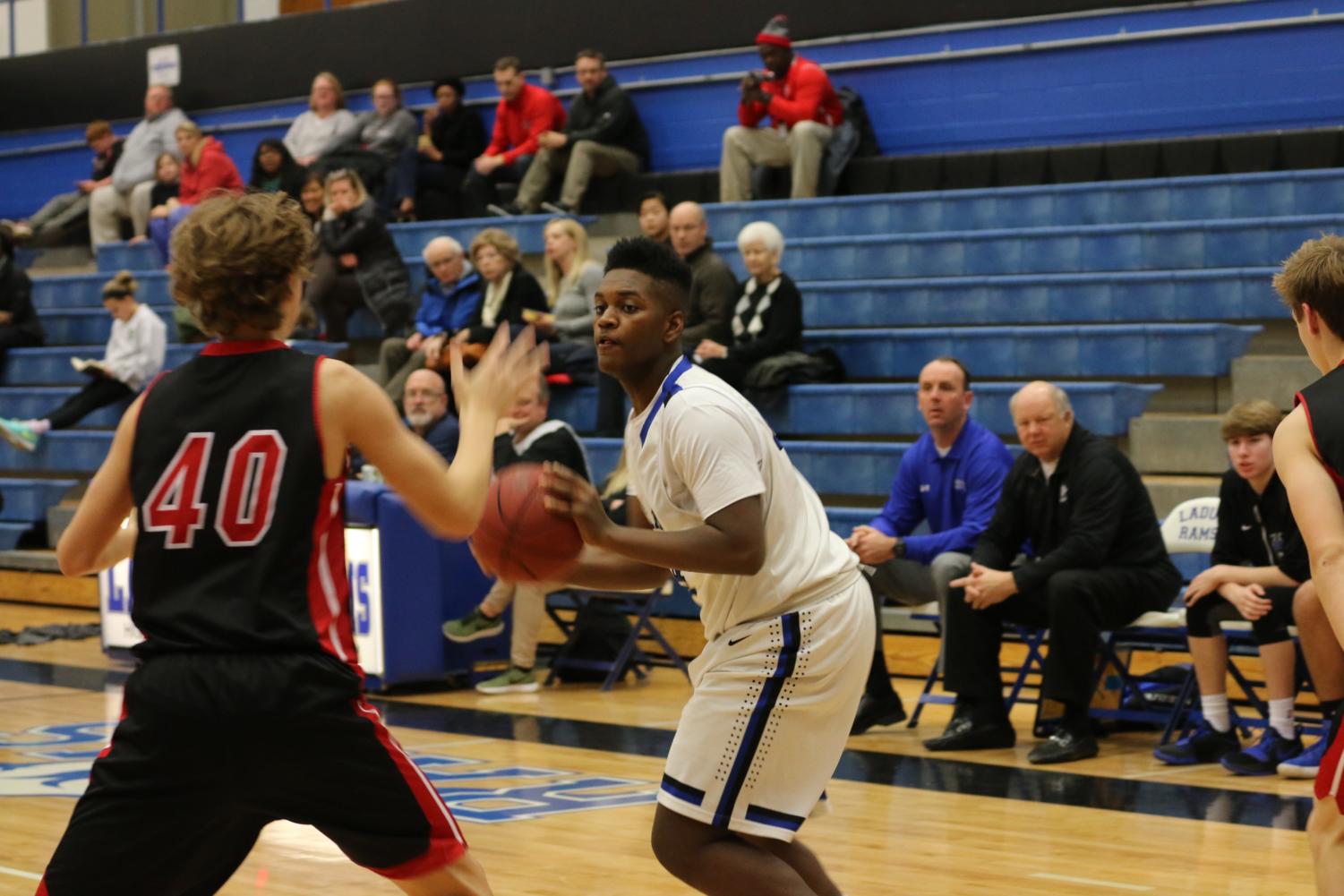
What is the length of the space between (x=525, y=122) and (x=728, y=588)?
10.1 meters

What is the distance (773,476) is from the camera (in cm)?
336

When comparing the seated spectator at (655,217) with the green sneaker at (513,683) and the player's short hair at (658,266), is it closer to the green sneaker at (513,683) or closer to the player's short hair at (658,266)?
the green sneaker at (513,683)

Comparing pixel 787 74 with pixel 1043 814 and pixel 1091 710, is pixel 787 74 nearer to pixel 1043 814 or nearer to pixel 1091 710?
pixel 1091 710

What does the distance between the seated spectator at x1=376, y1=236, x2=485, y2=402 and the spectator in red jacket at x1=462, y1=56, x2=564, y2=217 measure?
214cm

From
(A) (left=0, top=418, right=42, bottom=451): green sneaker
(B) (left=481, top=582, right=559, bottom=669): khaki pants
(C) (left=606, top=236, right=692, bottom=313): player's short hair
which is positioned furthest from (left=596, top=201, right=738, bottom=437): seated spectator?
(C) (left=606, top=236, right=692, bottom=313): player's short hair

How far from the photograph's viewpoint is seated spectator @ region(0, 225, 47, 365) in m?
13.8

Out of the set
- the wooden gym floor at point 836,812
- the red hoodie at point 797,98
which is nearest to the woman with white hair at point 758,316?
the wooden gym floor at point 836,812

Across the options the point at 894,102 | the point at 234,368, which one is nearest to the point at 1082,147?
the point at 894,102

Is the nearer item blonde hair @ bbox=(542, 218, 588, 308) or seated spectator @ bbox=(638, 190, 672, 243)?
seated spectator @ bbox=(638, 190, 672, 243)

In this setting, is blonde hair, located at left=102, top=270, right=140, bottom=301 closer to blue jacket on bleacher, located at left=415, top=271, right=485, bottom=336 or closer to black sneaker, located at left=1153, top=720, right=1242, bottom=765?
blue jacket on bleacher, located at left=415, top=271, right=485, bottom=336

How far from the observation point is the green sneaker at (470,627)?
28.1 feet

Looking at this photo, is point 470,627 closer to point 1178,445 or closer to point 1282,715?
point 1178,445

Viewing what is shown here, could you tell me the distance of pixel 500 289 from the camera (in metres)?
10.4

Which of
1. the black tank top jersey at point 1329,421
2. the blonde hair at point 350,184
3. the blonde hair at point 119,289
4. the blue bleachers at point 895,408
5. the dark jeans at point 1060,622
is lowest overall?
the dark jeans at point 1060,622
